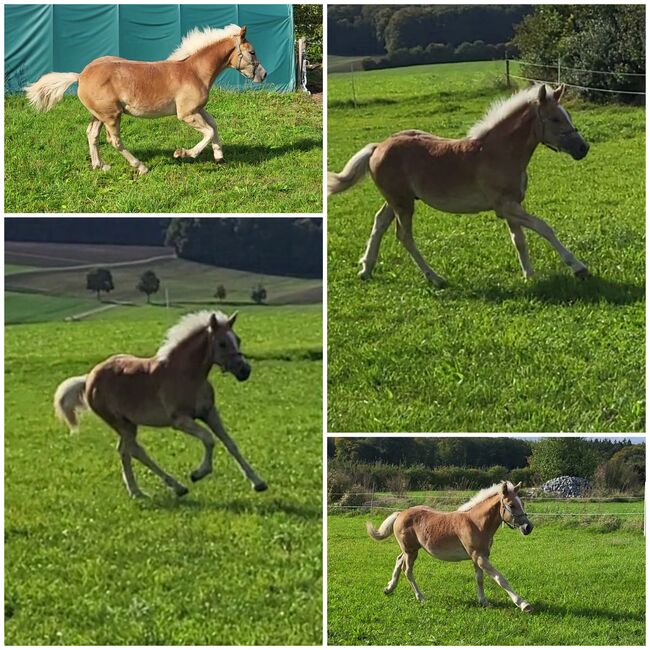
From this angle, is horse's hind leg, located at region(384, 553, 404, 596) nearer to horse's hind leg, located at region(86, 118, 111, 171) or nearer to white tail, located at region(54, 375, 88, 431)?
white tail, located at region(54, 375, 88, 431)

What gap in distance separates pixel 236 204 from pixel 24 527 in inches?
115

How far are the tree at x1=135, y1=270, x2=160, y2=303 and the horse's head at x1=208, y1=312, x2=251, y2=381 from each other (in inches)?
32.4

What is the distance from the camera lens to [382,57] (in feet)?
33.2

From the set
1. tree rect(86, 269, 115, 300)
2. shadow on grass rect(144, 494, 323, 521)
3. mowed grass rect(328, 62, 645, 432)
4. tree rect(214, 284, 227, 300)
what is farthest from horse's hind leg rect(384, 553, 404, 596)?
tree rect(86, 269, 115, 300)

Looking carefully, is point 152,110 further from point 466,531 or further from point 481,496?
point 466,531

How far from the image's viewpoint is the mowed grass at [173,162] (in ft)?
28.2

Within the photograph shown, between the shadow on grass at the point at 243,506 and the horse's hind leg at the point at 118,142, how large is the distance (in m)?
2.70

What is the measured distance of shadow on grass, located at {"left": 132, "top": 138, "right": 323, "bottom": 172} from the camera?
877cm

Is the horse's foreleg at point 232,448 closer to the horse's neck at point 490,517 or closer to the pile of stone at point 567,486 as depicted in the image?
the horse's neck at point 490,517

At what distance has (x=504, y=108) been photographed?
8.14 meters

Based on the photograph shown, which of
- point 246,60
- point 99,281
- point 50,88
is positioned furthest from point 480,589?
point 50,88

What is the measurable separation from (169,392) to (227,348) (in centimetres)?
54

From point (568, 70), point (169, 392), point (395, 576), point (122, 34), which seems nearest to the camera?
point (169, 392)

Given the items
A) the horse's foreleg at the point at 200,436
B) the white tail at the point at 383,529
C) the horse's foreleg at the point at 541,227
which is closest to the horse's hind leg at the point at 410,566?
the white tail at the point at 383,529
